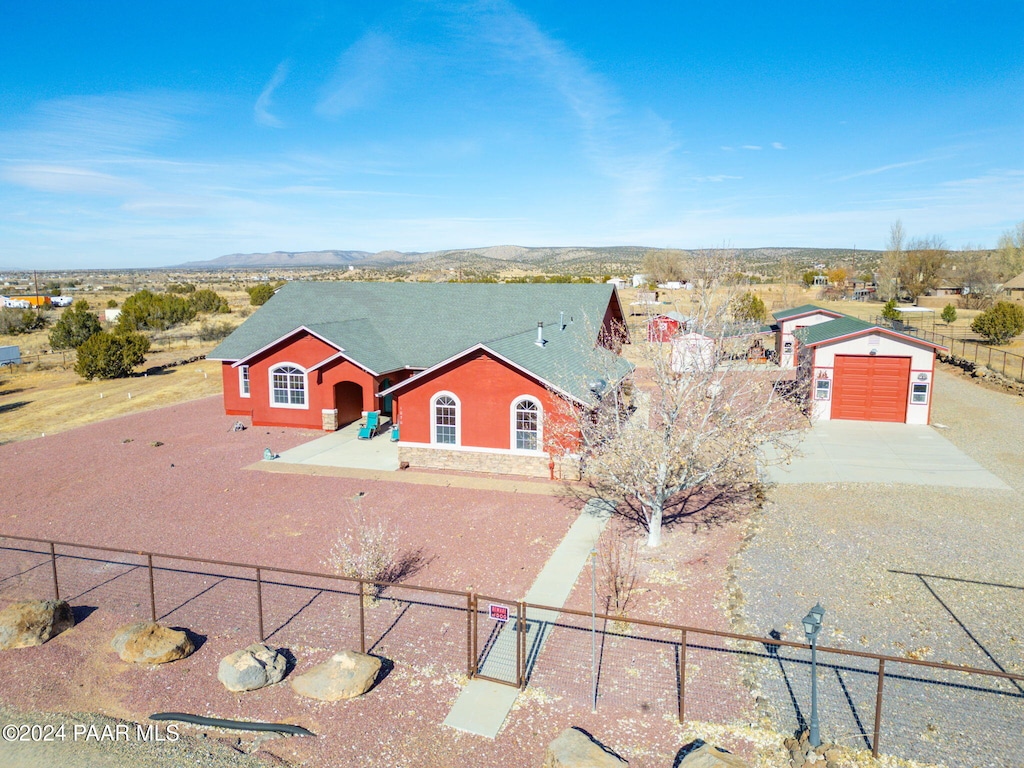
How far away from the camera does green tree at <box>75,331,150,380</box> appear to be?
3688 cm

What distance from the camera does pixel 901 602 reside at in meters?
11.9

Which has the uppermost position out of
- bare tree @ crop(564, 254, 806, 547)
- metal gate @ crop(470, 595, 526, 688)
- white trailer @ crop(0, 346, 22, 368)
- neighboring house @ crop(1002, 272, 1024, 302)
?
neighboring house @ crop(1002, 272, 1024, 302)

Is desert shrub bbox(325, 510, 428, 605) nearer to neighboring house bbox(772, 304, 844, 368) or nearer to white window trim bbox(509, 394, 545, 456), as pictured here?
white window trim bbox(509, 394, 545, 456)

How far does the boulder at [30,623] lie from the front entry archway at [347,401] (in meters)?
14.6

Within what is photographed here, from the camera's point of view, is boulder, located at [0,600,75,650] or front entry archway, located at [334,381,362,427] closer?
boulder, located at [0,600,75,650]

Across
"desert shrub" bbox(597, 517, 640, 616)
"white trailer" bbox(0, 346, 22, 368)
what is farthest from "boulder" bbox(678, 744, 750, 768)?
"white trailer" bbox(0, 346, 22, 368)

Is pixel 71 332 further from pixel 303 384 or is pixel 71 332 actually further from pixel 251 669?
pixel 251 669

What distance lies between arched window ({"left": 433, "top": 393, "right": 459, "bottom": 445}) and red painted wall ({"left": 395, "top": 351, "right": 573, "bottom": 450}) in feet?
0.76

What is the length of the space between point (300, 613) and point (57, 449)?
55.6 feet

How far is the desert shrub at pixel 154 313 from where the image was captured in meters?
56.7

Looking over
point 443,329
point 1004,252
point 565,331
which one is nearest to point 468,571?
point 565,331

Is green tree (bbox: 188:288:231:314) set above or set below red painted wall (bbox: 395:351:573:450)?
above

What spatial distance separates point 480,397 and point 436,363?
5.88 meters

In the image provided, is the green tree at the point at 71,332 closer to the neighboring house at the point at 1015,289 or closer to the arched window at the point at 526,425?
the arched window at the point at 526,425
